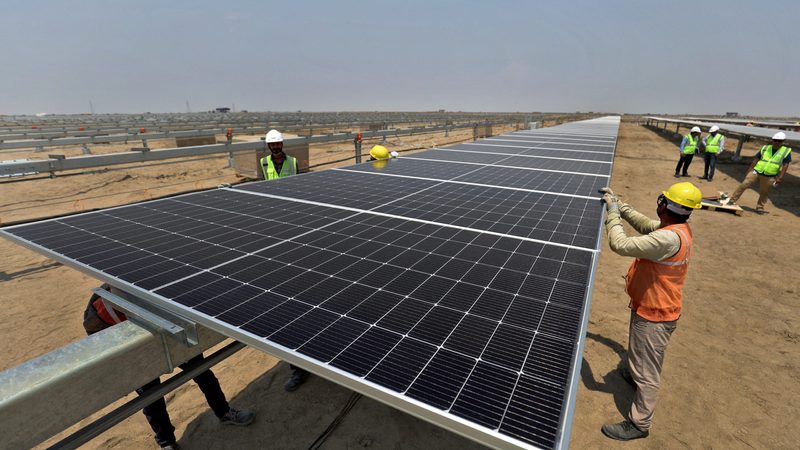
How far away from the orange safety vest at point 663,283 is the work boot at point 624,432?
1604 millimetres

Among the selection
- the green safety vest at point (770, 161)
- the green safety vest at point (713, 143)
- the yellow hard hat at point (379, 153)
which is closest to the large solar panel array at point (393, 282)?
the yellow hard hat at point (379, 153)

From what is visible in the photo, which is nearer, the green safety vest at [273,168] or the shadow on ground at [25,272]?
the green safety vest at [273,168]

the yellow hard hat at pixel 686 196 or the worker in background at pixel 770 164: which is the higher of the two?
the yellow hard hat at pixel 686 196

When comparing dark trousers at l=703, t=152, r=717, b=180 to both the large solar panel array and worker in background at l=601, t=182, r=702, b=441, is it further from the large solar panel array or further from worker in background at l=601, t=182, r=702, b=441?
worker in background at l=601, t=182, r=702, b=441

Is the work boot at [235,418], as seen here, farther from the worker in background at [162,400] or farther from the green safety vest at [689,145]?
the green safety vest at [689,145]

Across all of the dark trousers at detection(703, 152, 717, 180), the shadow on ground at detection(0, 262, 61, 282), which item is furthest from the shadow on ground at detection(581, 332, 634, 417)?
the dark trousers at detection(703, 152, 717, 180)

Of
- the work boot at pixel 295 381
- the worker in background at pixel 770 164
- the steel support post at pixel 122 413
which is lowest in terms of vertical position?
the work boot at pixel 295 381

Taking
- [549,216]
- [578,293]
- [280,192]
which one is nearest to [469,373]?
[578,293]

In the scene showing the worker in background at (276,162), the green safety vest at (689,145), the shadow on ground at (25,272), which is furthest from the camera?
the green safety vest at (689,145)

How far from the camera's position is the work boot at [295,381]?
19.1ft

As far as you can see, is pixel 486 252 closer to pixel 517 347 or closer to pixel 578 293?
pixel 578 293

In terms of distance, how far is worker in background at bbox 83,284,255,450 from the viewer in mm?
3904

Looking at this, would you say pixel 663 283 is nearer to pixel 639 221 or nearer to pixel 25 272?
pixel 639 221

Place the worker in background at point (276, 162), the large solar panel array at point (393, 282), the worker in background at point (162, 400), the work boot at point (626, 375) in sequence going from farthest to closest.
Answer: the worker in background at point (276, 162), the work boot at point (626, 375), the worker in background at point (162, 400), the large solar panel array at point (393, 282)
